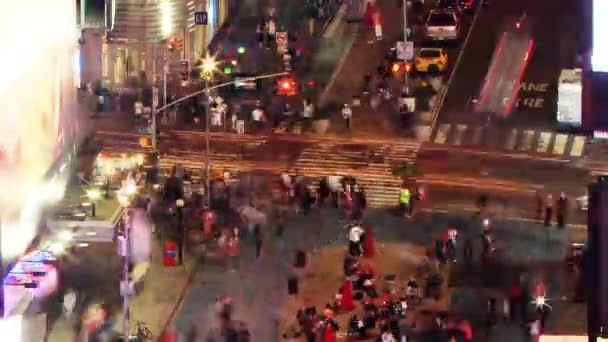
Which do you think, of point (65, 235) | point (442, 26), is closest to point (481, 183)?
point (442, 26)

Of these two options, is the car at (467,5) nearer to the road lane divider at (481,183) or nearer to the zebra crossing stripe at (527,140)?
the zebra crossing stripe at (527,140)

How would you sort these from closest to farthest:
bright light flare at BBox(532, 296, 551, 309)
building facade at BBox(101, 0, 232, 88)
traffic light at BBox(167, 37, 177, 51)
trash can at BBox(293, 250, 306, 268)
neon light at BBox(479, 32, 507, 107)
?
bright light flare at BBox(532, 296, 551, 309), trash can at BBox(293, 250, 306, 268), neon light at BBox(479, 32, 507, 107), building facade at BBox(101, 0, 232, 88), traffic light at BBox(167, 37, 177, 51)

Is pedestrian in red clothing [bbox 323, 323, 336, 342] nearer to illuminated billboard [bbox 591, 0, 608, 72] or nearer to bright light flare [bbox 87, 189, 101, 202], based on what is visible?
bright light flare [bbox 87, 189, 101, 202]

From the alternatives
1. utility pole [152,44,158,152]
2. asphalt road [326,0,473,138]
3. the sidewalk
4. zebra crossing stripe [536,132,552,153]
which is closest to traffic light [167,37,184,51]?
utility pole [152,44,158,152]

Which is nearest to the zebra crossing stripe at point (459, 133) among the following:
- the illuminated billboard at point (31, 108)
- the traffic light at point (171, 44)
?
the traffic light at point (171, 44)

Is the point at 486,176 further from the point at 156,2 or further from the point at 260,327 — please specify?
the point at 156,2

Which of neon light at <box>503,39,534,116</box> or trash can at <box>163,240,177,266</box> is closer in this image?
trash can at <box>163,240,177,266</box>
